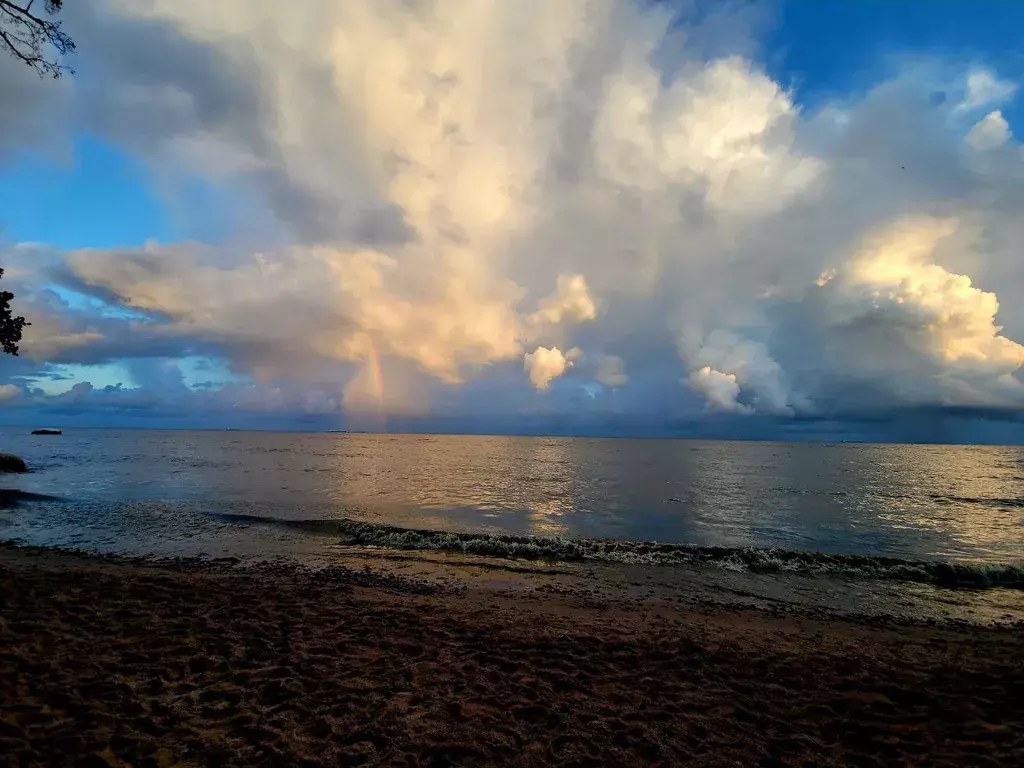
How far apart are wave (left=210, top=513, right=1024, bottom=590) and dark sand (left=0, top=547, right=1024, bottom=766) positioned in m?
7.19

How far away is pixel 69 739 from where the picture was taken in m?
5.71

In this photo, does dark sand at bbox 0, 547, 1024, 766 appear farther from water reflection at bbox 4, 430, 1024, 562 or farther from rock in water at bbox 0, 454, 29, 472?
rock in water at bbox 0, 454, 29, 472

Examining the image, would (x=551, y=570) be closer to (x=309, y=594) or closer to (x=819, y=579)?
(x=309, y=594)

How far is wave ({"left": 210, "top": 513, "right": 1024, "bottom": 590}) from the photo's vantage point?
1970cm

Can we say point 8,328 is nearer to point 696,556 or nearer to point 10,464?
point 696,556

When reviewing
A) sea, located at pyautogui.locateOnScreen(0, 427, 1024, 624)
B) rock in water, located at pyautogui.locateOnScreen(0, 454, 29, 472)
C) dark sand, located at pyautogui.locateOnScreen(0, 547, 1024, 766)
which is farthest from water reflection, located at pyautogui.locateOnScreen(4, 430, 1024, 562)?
dark sand, located at pyautogui.locateOnScreen(0, 547, 1024, 766)

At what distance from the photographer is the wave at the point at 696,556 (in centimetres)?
1970

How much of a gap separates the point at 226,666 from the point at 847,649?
13.5m

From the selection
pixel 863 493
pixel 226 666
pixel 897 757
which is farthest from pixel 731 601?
pixel 863 493

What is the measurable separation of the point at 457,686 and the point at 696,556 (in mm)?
16386

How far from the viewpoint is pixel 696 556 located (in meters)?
21.4

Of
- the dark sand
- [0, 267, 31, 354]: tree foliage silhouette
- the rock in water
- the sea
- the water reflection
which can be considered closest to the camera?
the dark sand

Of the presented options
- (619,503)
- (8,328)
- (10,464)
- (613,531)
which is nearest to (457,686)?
(8,328)

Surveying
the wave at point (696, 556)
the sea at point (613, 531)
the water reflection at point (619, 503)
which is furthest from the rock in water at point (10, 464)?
the wave at point (696, 556)
